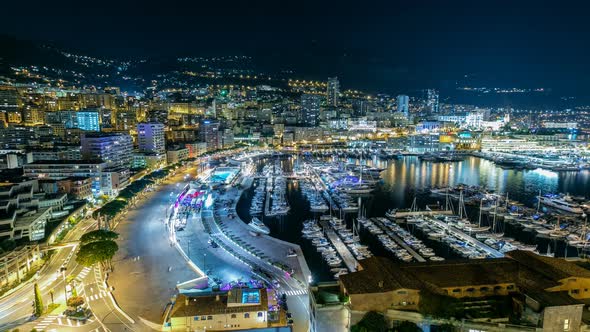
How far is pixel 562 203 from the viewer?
34.8 meters

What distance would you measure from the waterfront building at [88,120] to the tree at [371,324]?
6282 cm

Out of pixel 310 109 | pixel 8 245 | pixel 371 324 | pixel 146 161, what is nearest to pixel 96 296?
pixel 8 245

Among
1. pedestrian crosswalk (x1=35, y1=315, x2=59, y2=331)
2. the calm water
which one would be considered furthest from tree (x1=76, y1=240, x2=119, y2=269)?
the calm water

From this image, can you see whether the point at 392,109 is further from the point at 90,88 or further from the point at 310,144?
the point at 90,88

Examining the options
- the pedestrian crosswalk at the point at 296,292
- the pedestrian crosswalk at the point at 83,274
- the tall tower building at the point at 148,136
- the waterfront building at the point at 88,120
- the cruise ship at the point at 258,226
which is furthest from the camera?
the waterfront building at the point at 88,120

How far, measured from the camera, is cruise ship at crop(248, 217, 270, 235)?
87.5 feet

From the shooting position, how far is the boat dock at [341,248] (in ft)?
70.3

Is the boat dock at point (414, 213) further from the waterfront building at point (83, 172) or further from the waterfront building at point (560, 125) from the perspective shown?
the waterfront building at point (560, 125)

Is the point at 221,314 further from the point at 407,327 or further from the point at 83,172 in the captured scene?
the point at 83,172

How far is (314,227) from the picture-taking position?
27750 millimetres

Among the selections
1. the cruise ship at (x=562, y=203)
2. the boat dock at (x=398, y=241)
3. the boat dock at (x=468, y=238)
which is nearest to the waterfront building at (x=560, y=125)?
the cruise ship at (x=562, y=203)

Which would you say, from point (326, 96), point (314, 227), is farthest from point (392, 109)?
point (314, 227)

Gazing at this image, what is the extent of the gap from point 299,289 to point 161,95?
355 feet

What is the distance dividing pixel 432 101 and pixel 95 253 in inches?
6334
